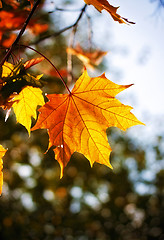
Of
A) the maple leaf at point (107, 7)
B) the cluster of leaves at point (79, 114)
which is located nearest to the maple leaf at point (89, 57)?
the cluster of leaves at point (79, 114)

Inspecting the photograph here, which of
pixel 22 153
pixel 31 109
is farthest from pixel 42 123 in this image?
pixel 22 153

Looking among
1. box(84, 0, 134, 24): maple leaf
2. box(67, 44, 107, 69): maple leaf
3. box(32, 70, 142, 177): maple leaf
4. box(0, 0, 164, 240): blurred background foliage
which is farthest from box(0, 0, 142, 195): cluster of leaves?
box(0, 0, 164, 240): blurred background foliage

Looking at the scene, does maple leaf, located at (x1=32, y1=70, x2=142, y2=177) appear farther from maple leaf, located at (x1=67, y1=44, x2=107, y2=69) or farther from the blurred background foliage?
the blurred background foliage

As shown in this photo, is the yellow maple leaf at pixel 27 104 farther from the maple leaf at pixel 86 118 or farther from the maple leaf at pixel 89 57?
the maple leaf at pixel 89 57

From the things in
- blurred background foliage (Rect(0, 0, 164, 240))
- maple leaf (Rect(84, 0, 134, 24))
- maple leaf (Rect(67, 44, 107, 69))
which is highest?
maple leaf (Rect(84, 0, 134, 24))

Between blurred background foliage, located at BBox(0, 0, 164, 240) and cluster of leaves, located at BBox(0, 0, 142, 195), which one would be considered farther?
blurred background foliage, located at BBox(0, 0, 164, 240)

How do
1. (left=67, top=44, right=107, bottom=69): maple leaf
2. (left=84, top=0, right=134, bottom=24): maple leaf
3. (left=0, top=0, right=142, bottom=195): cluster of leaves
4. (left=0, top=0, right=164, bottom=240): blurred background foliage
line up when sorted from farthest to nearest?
(left=0, top=0, right=164, bottom=240): blurred background foliage, (left=67, top=44, right=107, bottom=69): maple leaf, (left=0, top=0, right=142, bottom=195): cluster of leaves, (left=84, top=0, right=134, bottom=24): maple leaf

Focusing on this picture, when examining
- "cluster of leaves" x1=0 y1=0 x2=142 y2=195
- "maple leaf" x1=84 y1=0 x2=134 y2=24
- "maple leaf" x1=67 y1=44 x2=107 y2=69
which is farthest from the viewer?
"maple leaf" x1=67 y1=44 x2=107 y2=69
